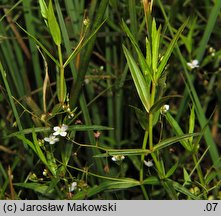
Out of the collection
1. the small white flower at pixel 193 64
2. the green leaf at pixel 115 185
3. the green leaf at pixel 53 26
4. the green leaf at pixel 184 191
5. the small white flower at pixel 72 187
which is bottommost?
the green leaf at pixel 184 191

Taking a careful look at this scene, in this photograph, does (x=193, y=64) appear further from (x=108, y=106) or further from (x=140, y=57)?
(x=140, y=57)

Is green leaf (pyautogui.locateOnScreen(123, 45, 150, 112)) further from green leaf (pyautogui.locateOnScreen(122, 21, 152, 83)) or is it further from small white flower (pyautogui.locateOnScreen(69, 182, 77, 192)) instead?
small white flower (pyautogui.locateOnScreen(69, 182, 77, 192))

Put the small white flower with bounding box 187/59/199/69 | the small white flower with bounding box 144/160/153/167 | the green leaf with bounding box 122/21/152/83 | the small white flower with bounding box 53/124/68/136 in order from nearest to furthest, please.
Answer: the green leaf with bounding box 122/21/152/83 < the small white flower with bounding box 53/124/68/136 < the small white flower with bounding box 144/160/153/167 < the small white flower with bounding box 187/59/199/69

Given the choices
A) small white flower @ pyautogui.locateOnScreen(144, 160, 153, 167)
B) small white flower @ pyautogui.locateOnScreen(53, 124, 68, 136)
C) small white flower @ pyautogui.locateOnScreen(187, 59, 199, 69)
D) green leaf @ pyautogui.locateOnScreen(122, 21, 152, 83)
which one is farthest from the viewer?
small white flower @ pyautogui.locateOnScreen(187, 59, 199, 69)

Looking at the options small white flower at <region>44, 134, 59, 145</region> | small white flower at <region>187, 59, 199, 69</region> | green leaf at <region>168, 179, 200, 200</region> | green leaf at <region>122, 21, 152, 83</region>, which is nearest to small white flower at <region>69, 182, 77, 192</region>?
small white flower at <region>44, 134, 59, 145</region>

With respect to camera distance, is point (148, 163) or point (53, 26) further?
point (148, 163)

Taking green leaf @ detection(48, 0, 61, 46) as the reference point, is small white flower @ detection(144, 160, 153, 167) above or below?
below

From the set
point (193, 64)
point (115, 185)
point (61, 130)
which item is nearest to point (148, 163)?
point (115, 185)

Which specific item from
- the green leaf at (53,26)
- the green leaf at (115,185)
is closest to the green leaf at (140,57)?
the green leaf at (53,26)

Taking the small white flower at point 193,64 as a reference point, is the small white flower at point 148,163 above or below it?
below

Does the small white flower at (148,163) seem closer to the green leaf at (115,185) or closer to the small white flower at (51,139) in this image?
the green leaf at (115,185)
